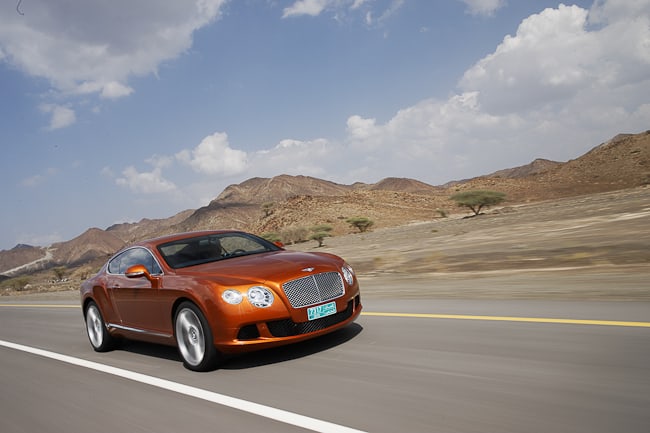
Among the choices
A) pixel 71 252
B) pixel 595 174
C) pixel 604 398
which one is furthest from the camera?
pixel 71 252

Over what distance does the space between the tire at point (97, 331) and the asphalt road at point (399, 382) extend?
20.1 inches

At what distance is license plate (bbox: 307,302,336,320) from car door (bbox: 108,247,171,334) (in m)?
1.67

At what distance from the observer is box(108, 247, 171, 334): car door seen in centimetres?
631

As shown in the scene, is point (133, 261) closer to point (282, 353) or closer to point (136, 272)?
point (136, 272)

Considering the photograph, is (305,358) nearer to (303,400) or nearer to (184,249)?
(303,400)

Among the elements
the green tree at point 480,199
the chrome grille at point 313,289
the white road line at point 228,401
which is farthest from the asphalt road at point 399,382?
the green tree at point 480,199

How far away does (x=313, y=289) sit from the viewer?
5617 millimetres

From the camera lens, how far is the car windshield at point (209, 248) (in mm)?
6566

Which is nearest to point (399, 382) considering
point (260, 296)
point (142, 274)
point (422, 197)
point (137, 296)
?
point (260, 296)

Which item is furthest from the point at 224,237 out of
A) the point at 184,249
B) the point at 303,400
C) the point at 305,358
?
Answer: the point at 303,400

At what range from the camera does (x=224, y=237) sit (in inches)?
283

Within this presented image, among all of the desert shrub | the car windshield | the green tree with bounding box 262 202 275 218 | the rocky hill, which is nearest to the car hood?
the car windshield

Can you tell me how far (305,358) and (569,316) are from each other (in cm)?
292

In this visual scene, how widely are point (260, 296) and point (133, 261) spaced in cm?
257
